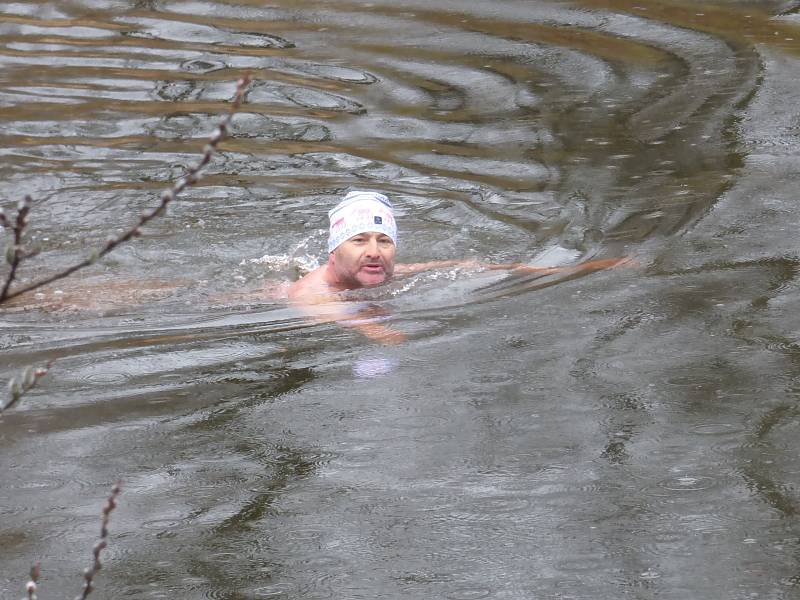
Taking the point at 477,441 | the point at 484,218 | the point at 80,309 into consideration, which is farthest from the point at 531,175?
the point at 477,441

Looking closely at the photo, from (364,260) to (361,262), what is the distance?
0.04 meters

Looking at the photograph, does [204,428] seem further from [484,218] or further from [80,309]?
[484,218]

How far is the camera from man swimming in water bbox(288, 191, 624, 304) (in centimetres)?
770

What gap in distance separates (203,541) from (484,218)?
529cm

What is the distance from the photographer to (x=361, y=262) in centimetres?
782

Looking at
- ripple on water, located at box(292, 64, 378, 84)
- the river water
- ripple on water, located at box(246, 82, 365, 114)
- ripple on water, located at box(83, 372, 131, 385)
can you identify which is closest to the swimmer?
the river water

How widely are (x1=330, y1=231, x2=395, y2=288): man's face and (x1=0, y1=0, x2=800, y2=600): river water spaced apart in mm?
334

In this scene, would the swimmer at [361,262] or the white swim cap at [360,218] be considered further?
the white swim cap at [360,218]

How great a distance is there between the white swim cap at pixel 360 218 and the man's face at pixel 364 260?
0.19 ft

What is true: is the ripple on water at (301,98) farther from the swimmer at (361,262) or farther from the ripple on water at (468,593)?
the ripple on water at (468,593)

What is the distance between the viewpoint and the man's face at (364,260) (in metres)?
7.79

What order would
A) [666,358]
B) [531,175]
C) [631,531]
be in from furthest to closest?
[531,175], [666,358], [631,531]

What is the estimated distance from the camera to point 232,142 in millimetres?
10953

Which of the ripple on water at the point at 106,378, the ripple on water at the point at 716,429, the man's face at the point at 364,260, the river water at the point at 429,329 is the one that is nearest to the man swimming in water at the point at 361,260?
the man's face at the point at 364,260
